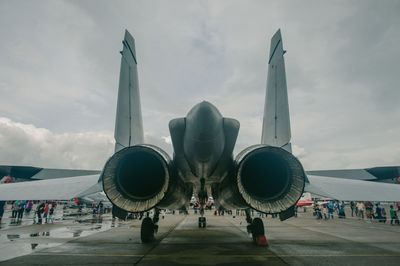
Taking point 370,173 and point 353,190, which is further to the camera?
point 370,173

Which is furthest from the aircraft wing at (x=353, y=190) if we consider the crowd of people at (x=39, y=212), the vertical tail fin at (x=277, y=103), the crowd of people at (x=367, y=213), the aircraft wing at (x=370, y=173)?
the crowd of people at (x=39, y=212)

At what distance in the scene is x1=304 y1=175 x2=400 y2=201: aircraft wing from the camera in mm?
3557

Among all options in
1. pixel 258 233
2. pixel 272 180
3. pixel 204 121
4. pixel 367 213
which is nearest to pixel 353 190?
pixel 272 180

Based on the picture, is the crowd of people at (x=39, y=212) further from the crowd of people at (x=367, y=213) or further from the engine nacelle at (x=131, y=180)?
the crowd of people at (x=367, y=213)

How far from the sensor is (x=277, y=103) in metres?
5.40

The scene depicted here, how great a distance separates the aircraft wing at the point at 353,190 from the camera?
356 cm

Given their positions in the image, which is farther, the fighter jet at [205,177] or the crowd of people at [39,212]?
the crowd of people at [39,212]

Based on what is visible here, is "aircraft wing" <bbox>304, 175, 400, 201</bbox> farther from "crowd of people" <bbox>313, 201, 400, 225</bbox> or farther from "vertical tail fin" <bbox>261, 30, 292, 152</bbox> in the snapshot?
"crowd of people" <bbox>313, 201, 400, 225</bbox>

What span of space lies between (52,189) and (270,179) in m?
3.23

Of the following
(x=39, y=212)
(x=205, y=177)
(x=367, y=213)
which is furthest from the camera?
(x=367, y=213)

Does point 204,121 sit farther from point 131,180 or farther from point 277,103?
point 277,103

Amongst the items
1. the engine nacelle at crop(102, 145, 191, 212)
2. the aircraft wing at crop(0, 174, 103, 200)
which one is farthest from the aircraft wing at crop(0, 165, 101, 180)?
the engine nacelle at crop(102, 145, 191, 212)

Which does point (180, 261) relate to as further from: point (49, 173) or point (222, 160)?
point (49, 173)

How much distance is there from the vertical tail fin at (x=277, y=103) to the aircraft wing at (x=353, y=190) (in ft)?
3.51
